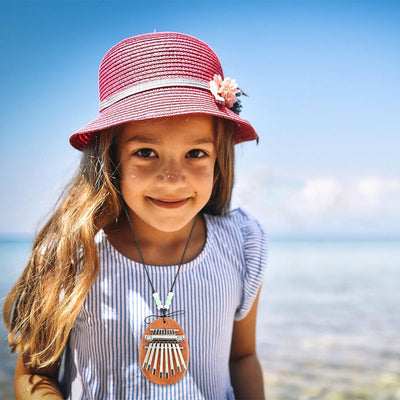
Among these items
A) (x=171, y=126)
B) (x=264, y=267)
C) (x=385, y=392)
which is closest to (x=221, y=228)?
(x=264, y=267)

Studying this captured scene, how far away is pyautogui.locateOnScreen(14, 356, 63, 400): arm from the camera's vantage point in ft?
4.42

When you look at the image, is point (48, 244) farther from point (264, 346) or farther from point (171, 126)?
point (264, 346)

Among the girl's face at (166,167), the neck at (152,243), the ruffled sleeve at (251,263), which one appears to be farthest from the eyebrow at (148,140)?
the ruffled sleeve at (251,263)

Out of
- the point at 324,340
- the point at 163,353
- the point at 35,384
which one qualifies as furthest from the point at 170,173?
the point at 324,340

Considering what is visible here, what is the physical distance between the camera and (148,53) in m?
1.40

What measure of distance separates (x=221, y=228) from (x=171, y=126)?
0.51 metres

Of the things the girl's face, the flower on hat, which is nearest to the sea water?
the girl's face

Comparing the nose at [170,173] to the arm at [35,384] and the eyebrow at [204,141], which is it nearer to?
the eyebrow at [204,141]

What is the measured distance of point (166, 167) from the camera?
1.35m

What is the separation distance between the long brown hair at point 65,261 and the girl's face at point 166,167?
0.07m

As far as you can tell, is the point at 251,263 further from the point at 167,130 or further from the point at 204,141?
the point at 167,130

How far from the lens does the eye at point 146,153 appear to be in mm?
1383

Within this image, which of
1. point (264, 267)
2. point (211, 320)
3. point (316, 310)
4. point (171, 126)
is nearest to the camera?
point (171, 126)

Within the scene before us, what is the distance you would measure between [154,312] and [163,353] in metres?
0.14
